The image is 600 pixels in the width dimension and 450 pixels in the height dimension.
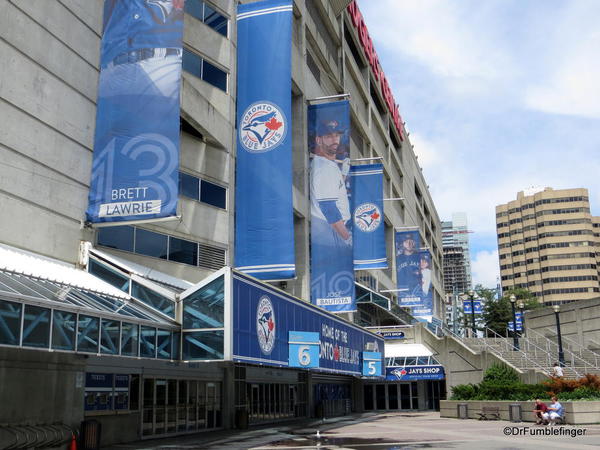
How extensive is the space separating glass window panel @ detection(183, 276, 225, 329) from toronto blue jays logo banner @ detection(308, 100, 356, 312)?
12754 millimetres

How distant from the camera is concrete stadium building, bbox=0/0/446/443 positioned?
690 inches

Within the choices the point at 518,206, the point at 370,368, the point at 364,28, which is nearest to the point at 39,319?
the point at 370,368

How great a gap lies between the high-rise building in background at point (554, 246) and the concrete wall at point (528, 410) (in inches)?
5502

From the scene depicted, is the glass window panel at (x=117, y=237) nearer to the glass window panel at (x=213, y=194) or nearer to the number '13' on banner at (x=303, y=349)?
the glass window panel at (x=213, y=194)

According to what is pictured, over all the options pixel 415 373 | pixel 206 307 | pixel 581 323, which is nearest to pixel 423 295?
pixel 415 373

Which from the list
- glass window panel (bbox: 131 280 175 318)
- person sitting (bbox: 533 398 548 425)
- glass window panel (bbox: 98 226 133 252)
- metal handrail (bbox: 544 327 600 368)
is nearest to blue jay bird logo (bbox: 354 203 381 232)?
person sitting (bbox: 533 398 548 425)

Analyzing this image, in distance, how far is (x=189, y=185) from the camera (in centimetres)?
2828

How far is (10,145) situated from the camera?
64.3ft

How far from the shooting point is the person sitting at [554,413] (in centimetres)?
2748

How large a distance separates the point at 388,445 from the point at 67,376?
1046 cm

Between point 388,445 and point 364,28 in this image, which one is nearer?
point 388,445

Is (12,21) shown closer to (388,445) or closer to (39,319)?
(39,319)

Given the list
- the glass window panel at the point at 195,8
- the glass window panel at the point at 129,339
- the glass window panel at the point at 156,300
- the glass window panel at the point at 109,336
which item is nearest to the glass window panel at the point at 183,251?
the glass window panel at the point at 156,300

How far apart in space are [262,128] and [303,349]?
30.4 feet
